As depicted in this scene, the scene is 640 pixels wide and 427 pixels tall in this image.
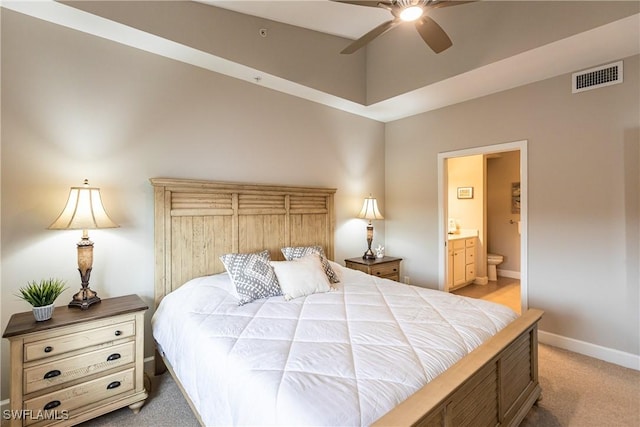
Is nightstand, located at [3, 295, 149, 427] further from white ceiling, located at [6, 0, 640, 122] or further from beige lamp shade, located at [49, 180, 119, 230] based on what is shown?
white ceiling, located at [6, 0, 640, 122]

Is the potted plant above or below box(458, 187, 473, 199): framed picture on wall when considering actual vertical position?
below

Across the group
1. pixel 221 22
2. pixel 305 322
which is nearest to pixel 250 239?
pixel 305 322

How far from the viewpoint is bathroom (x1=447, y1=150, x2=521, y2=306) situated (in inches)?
215

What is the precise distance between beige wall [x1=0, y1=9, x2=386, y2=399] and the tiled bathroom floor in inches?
143

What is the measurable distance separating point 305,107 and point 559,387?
11.9ft

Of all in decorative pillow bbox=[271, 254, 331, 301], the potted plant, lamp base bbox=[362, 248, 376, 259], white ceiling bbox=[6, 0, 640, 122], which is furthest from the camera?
lamp base bbox=[362, 248, 376, 259]

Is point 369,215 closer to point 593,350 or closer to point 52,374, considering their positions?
point 593,350

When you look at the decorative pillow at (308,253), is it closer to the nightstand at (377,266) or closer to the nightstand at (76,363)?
the nightstand at (377,266)

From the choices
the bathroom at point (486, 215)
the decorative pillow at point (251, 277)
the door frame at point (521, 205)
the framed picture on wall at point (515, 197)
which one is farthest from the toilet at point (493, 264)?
the decorative pillow at point (251, 277)

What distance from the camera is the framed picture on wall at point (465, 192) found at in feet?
18.4

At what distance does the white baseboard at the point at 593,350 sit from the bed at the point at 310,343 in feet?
4.34

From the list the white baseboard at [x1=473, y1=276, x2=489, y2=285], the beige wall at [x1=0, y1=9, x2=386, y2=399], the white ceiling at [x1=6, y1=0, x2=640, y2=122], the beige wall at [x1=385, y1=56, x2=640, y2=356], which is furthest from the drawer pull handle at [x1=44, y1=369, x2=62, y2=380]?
the white baseboard at [x1=473, y1=276, x2=489, y2=285]

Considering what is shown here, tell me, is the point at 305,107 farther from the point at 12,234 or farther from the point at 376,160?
the point at 12,234

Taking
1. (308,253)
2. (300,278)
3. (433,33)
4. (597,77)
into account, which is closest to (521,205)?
(597,77)
